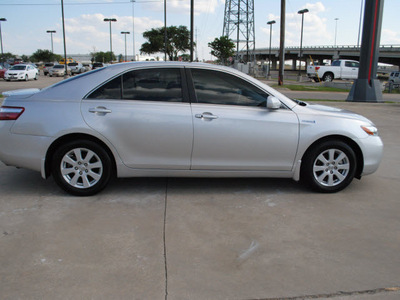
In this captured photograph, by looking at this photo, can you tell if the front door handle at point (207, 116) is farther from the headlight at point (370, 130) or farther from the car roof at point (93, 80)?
the headlight at point (370, 130)

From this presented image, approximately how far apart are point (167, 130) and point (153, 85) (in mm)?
601

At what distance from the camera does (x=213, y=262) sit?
10.2ft

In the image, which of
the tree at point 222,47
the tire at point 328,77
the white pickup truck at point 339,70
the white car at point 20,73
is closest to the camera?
the white car at point 20,73

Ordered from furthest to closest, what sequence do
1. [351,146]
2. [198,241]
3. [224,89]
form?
[351,146]
[224,89]
[198,241]

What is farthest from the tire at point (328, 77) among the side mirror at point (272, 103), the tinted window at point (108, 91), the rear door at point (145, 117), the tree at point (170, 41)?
the tree at point (170, 41)

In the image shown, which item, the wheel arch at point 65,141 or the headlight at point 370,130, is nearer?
the wheel arch at point 65,141

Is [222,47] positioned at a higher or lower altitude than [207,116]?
higher

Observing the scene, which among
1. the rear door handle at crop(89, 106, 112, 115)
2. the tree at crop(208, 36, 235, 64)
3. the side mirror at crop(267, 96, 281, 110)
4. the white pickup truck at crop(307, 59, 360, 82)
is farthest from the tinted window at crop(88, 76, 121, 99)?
the tree at crop(208, 36, 235, 64)

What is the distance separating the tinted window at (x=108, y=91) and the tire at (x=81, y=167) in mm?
575

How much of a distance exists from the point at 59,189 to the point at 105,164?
2.77 ft

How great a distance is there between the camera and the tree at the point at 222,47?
76312 mm

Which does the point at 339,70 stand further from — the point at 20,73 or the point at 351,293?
the point at 351,293

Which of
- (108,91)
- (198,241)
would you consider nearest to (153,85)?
(108,91)

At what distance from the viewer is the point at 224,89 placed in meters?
4.67
